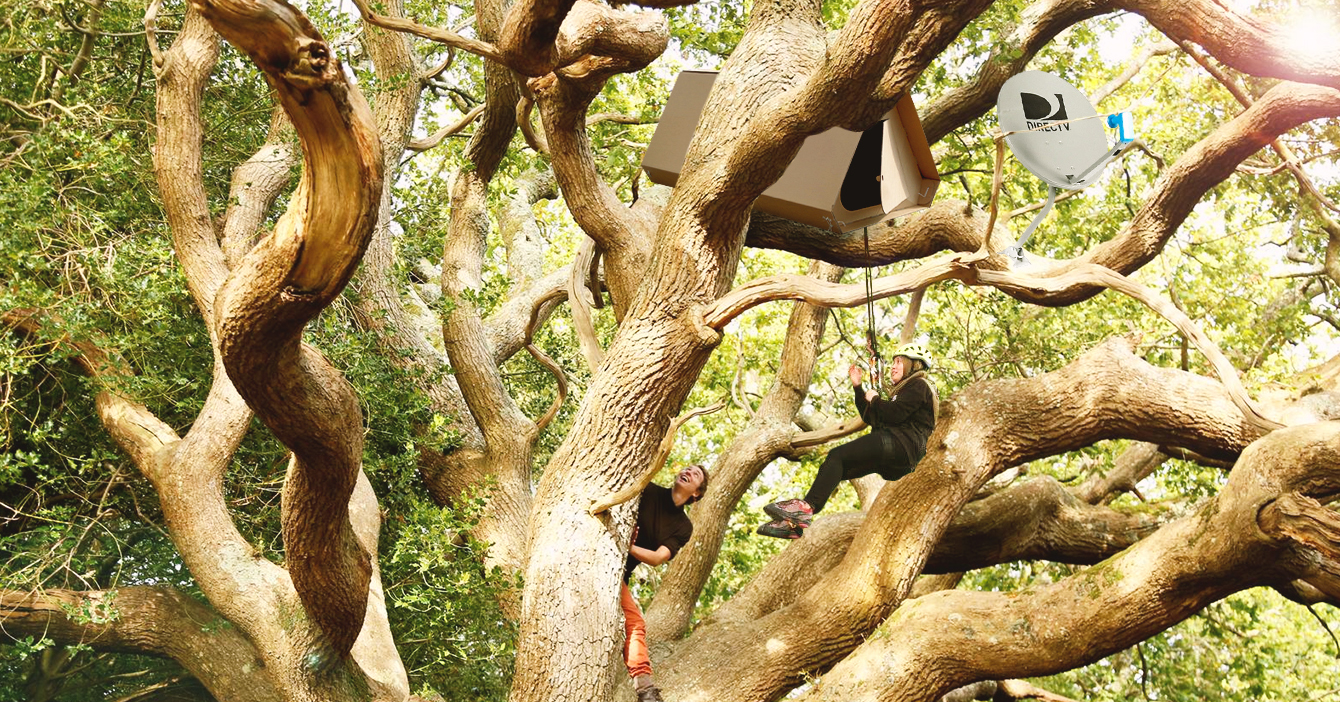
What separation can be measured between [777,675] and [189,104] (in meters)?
5.25

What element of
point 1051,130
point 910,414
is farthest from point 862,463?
point 1051,130

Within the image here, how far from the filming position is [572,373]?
10.5 m

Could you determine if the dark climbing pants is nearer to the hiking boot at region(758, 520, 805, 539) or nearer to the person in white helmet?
the person in white helmet

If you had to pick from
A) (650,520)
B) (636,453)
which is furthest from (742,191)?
(650,520)

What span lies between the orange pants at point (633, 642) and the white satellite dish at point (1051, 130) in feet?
9.55

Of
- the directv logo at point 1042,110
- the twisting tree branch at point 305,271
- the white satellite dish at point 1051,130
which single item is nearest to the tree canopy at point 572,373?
the twisting tree branch at point 305,271

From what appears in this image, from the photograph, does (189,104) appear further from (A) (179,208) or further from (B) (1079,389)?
(B) (1079,389)

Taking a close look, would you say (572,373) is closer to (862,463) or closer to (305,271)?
(862,463)

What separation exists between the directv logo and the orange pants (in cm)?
341

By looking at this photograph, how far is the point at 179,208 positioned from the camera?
6.96m

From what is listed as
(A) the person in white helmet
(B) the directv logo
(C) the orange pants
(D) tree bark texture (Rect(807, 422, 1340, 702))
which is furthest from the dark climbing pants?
(B) the directv logo

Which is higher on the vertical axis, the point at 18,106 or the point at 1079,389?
the point at 18,106

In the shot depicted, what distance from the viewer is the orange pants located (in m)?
5.62

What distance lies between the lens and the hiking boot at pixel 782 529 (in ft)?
21.5
